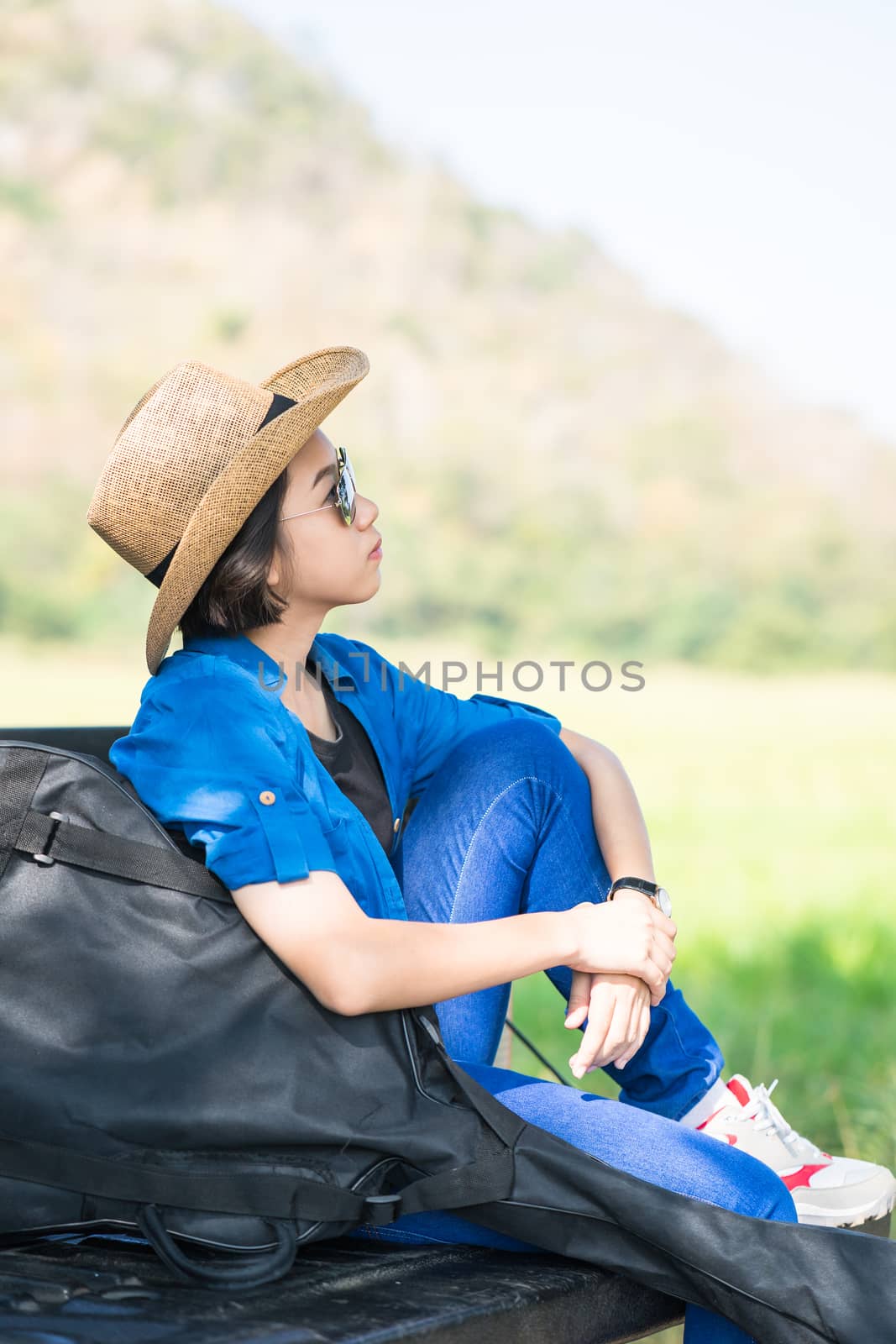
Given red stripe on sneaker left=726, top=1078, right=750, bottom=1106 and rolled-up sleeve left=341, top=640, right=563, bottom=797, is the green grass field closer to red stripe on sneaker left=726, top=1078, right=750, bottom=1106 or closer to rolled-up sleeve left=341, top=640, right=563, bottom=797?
red stripe on sneaker left=726, top=1078, right=750, bottom=1106

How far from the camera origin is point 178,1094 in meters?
1.39

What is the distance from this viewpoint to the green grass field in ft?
13.0

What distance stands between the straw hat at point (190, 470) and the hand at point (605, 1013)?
2.20 feet

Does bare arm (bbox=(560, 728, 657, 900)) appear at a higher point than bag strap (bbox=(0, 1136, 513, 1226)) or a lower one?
higher

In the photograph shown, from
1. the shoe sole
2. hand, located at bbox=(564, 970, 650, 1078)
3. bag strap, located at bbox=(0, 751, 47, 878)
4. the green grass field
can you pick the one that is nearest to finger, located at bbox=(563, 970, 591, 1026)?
hand, located at bbox=(564, 970, 650, 1078)

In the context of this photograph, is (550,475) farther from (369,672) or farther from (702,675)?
(369,672)

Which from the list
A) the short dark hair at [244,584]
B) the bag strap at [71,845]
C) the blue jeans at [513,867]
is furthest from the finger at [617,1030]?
the short dark hair at [244,584]

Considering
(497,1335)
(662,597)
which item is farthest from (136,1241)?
(662,597)

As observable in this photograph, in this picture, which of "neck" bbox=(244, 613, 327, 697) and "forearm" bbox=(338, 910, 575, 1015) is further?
"neck" bbox=(244, 613, 327, 697)

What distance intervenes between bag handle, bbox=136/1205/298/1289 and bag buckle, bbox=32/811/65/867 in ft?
1.21

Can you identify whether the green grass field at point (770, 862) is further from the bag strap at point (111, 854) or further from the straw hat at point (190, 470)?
the straw hat at point (190, 470)

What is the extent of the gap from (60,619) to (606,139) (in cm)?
1849

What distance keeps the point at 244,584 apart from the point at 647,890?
66 centimetres

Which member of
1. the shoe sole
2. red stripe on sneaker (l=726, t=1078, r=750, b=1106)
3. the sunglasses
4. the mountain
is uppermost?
the mountain
